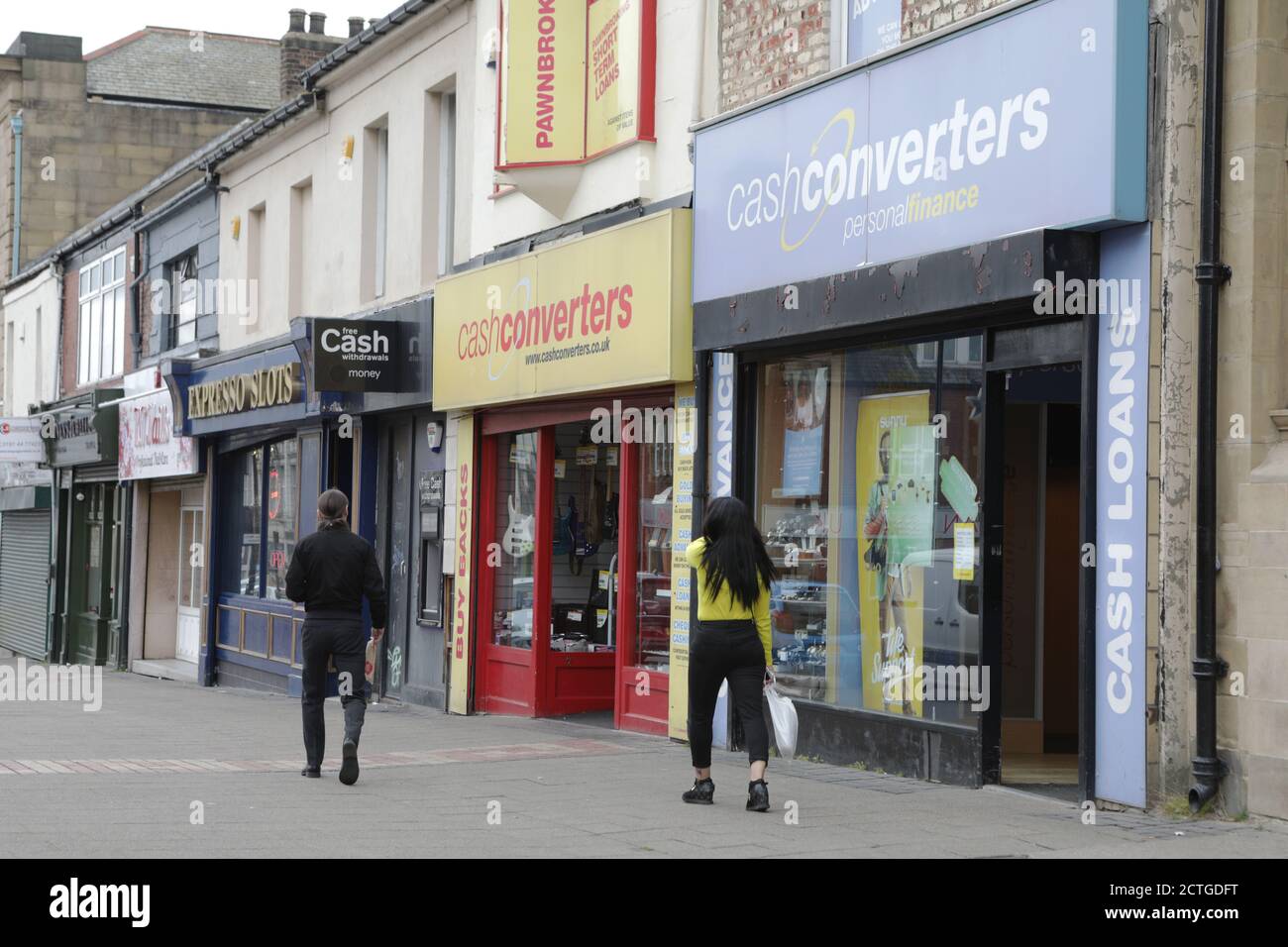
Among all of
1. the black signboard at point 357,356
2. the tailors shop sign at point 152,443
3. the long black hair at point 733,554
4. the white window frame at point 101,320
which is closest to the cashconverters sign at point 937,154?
the long black hair at point 733,554

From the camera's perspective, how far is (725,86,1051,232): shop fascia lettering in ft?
30.7

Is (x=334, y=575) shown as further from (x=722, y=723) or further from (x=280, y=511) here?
(x=280, y=511)

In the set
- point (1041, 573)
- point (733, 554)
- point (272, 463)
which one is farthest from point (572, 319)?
point (272, 463)

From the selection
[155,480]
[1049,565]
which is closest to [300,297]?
[155,480]

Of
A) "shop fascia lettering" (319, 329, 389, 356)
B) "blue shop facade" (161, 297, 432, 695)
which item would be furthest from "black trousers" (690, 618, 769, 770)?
"shop fascia lettering" (319, 329, 389, 356)

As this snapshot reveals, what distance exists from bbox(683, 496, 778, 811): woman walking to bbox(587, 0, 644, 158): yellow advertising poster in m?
4.88

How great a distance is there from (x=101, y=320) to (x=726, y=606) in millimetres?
21859

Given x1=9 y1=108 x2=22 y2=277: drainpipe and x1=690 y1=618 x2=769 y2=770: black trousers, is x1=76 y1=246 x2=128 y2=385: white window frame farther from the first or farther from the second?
x1=690 y1=618 x2=769 y2=770: black trousers

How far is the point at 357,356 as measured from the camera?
16859 mm

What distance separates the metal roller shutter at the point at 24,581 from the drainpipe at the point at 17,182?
5189mm

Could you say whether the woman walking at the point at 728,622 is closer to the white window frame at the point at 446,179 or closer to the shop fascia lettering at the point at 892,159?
the shop fascia lettering at the point at 892,159

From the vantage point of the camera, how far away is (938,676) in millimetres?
10367
